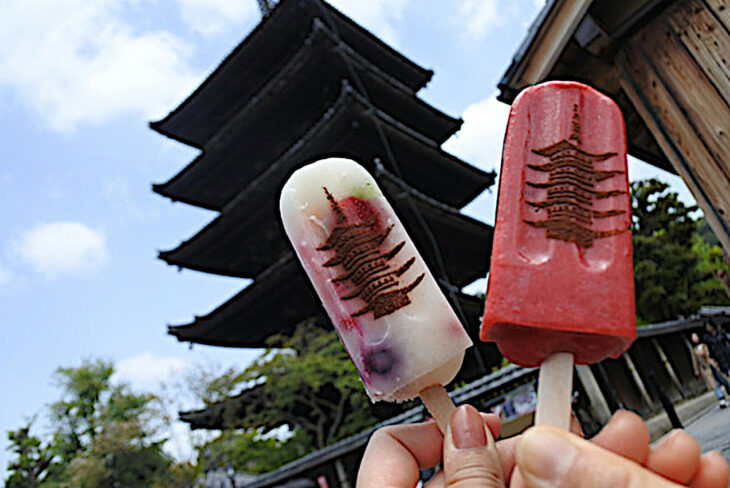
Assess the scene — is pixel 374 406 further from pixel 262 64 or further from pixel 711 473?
pixel 711 473

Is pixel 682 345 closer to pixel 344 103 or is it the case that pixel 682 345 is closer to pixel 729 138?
pixel 344 103

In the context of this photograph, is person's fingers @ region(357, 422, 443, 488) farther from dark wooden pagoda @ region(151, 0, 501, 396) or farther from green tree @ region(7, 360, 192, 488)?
green tree @ region(7, 360, 192, 488)

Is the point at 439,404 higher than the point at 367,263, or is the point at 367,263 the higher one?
the point at 367,263

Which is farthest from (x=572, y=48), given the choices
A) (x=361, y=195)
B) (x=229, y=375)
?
(x=229, y=375)

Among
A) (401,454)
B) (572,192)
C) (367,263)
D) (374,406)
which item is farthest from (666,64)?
(374,406)

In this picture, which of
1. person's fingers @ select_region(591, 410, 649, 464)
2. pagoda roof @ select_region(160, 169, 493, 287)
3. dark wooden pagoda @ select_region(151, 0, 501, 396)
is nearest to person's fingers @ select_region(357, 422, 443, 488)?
person's fingers @ select_region(591, 410, 649, 464)

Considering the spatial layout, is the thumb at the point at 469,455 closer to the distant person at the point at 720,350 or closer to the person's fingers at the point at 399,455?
the person's fingers at the point at 399,455
